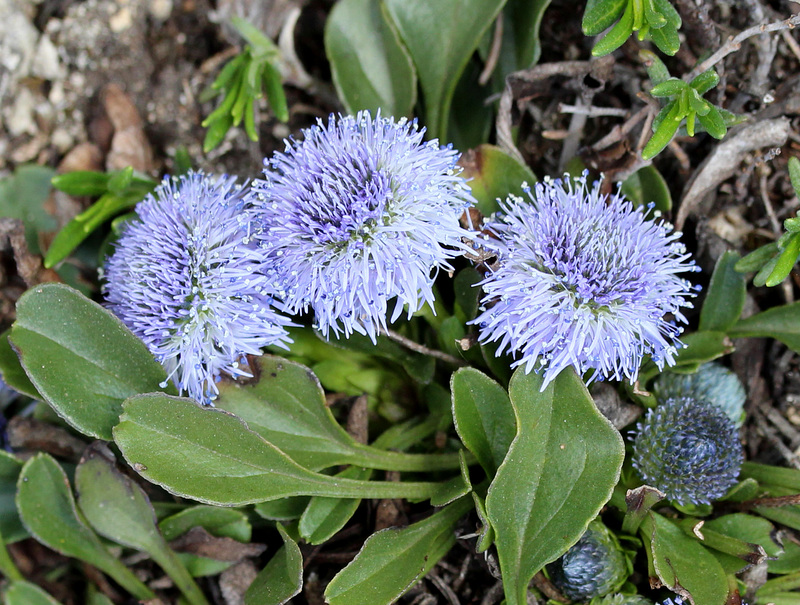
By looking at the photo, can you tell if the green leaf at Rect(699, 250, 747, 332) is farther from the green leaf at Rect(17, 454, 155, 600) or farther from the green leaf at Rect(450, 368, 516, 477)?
the green leaf at Rect(17, 454, 155, 600)

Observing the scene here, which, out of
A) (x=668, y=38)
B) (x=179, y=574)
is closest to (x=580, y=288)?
(x=668, y=38)

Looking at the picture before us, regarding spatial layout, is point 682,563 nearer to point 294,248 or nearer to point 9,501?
point 294,248

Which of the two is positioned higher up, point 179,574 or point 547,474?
point 547,474

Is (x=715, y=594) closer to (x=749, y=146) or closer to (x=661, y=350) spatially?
(x=661, y=350)

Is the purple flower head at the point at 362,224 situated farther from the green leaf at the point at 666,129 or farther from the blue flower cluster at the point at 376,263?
the green leaf at the point at 666,129

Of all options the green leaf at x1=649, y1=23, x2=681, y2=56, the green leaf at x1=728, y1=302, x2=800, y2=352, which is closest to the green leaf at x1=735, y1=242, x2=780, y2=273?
the green leaf at x1=728, y1=302, x2=800, y2=352

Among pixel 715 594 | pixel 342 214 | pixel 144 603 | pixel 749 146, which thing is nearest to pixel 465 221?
pixel 342 214

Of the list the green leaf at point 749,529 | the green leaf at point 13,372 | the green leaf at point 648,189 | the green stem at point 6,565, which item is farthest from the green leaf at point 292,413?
the green leaf at point 648,189
